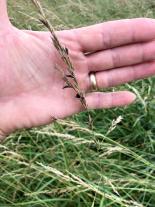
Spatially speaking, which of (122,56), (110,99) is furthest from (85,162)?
(122,56)

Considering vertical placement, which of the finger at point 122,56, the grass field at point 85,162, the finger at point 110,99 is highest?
the finger at point 122,56

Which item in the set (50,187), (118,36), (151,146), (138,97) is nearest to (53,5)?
(138,97)

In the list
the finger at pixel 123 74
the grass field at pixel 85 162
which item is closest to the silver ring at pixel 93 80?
the finger at pixel 123 74

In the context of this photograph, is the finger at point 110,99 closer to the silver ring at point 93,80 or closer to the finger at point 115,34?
the silver ring at point 93,80

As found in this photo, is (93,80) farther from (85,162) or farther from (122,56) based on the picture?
(85,162)

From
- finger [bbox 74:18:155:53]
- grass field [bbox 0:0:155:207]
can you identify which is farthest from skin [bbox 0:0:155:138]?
grass field [bbox 0:0:155:207]

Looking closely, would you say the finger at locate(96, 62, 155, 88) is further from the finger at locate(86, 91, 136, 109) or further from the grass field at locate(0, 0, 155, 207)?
the grass field at locate(0, 0, 155, 207)

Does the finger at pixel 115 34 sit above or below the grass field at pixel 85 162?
above
